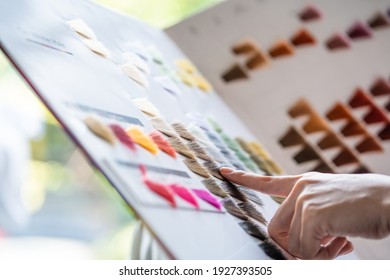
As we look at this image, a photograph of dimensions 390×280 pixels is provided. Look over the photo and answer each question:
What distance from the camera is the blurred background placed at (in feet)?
6.77

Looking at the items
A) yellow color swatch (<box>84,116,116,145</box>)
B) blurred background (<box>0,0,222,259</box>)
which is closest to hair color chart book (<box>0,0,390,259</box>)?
yellow color swatch (<box>84,116,116,145</box>)

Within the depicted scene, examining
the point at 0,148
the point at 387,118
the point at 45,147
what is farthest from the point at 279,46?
the point at 45,147

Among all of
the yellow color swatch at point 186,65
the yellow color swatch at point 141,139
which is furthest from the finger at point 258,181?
the yellow color swatch at point 186,65

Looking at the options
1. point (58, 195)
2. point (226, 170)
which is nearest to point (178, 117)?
point (226, 170)

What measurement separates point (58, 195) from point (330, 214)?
1.85 metres

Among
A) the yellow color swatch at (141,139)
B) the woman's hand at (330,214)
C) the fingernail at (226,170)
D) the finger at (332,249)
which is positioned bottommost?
the finger at (332,249)

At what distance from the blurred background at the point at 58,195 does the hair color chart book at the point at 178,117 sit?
746 millimetres

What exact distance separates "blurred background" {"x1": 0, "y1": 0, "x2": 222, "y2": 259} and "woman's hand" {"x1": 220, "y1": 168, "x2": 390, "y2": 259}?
3.90 feet

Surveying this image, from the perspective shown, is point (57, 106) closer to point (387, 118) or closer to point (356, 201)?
point (356, 201)

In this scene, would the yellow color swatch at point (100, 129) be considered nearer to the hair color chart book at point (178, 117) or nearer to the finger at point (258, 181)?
the hair color chart book at point (178, 117)

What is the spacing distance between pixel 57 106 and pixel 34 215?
5.55 feet

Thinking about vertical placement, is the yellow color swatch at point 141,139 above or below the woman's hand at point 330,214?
above

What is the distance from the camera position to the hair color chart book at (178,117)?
708 mm

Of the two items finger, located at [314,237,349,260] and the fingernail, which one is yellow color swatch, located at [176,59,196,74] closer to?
the fingernail
